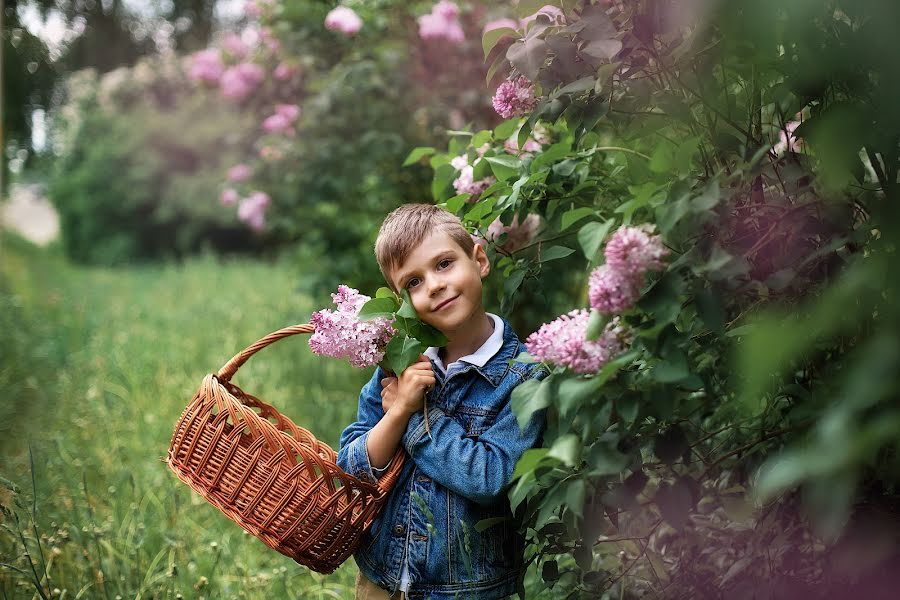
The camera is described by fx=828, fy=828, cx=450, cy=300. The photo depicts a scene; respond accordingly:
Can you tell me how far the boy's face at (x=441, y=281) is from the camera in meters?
1.66

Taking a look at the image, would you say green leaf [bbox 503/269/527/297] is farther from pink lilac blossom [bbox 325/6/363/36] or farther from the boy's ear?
pink lilac blossom [bbox 325/6/363/36]

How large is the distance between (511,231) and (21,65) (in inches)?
326

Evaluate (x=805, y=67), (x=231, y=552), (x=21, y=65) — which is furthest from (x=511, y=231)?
(x=21, y=65)

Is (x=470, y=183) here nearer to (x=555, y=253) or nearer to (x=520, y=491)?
(x=555, y=253)

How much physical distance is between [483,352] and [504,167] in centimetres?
38

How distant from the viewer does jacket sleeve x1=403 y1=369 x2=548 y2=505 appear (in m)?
1.57

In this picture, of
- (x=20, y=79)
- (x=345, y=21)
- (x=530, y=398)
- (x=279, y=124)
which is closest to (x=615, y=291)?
(x=530, y=398)

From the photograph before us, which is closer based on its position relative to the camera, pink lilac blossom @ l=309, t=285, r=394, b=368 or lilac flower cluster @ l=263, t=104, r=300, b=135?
pink lilac blossom @ l=309, t=285, r=394, b=368

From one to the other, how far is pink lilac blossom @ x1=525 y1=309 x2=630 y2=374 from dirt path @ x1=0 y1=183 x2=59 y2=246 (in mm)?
14002

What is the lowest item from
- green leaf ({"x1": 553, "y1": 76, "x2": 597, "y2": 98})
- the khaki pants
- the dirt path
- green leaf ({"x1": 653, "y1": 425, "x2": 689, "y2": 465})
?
the khaki pants

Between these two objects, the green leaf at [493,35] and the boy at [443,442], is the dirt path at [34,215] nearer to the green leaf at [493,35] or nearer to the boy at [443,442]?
the boy at [443,442]

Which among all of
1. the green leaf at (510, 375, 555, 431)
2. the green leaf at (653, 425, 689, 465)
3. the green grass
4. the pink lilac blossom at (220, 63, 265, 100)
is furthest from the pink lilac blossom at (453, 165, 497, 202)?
the pink lilac blossom at (220, 63, 265, 100)

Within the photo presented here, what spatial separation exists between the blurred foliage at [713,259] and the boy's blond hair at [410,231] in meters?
0.06

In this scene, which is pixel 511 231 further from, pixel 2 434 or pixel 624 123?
pixel 2 434
